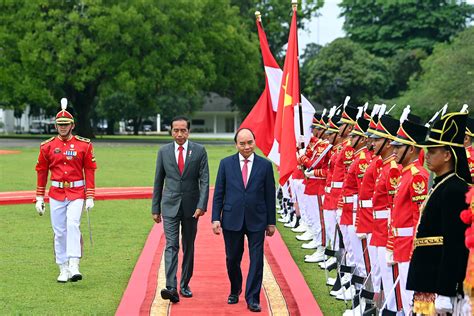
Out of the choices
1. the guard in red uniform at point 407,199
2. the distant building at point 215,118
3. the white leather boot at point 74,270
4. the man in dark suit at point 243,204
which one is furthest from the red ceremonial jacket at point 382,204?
the distant building at point 215,118

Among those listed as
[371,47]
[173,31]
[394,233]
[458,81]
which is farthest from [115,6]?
[394,233]

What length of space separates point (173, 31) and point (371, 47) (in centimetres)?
2761

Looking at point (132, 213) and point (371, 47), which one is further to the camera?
point (371, 47)

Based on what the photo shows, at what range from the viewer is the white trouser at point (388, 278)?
23.5ft

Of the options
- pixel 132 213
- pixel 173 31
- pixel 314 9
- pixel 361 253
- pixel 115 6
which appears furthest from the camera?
pixel 314 9

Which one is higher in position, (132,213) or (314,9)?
(314,9)

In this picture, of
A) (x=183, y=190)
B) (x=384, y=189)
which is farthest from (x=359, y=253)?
(x=183, y=190)

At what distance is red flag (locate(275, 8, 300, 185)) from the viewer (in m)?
10.8

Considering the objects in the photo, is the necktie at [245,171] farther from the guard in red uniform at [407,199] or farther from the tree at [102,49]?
the tree at [102,49]

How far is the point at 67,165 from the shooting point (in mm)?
10078

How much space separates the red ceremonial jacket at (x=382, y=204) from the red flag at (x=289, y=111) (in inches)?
120

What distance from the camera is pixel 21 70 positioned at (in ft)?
161

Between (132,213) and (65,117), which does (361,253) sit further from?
(132,213)

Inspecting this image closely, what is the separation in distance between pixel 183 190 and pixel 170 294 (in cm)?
121
